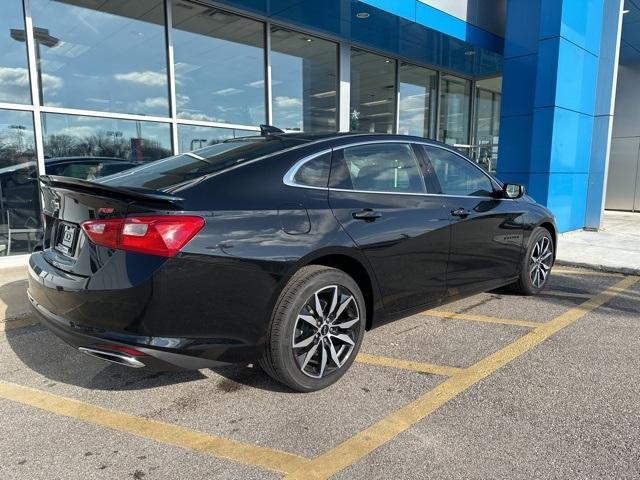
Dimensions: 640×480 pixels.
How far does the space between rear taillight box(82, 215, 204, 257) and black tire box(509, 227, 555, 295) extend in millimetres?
3658

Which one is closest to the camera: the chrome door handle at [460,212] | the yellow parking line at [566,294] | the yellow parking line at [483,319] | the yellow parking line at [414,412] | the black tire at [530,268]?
the yellow parking line at [414,412]

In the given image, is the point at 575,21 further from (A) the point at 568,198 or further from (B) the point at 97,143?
(B) the point at 97,143

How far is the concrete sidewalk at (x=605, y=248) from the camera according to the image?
267 inches

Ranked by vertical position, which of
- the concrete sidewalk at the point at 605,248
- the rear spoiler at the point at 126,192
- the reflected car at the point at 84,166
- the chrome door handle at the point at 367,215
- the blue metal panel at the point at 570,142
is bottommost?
the concrete sidewalk at the point at 605,248

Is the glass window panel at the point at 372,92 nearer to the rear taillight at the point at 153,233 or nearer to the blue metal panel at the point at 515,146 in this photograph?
the blue metal panel at the point at 515,146

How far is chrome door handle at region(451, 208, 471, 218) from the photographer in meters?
3.91

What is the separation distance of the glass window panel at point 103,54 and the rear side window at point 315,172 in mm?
5547

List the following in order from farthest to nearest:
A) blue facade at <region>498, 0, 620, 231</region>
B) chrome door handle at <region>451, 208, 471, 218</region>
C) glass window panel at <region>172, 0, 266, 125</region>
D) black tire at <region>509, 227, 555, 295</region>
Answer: blue facade at <region>498, 0, 620, 231</region> → glass window panel at <region>172, 0, 266, 125</region> → black tire at <region>509, 227, 555, 295</region> → chrome door handle at <region>451, 208, 471, 218</region>

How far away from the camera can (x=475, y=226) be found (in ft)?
13.5

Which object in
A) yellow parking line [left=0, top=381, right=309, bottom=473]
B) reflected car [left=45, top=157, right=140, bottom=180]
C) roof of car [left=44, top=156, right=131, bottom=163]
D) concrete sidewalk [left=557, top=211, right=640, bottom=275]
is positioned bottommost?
yellow parking line [left=0, top=381, right=309, bottom=473]

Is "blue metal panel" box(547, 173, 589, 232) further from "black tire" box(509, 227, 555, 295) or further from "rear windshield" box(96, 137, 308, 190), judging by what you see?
"rear windshield" box(96, 137, 308, 190)

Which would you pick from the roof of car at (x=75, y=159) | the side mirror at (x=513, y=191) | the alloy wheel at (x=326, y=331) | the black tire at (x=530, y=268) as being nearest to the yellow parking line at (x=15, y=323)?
the alloy wheel at (x=326, y=331)

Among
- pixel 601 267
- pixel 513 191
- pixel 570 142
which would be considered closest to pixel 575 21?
pixel 570 142

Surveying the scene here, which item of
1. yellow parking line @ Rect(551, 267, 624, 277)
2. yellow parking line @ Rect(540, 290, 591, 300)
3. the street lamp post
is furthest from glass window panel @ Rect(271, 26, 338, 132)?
yellow parking line @ Rect(540, 290, 591, 300)
